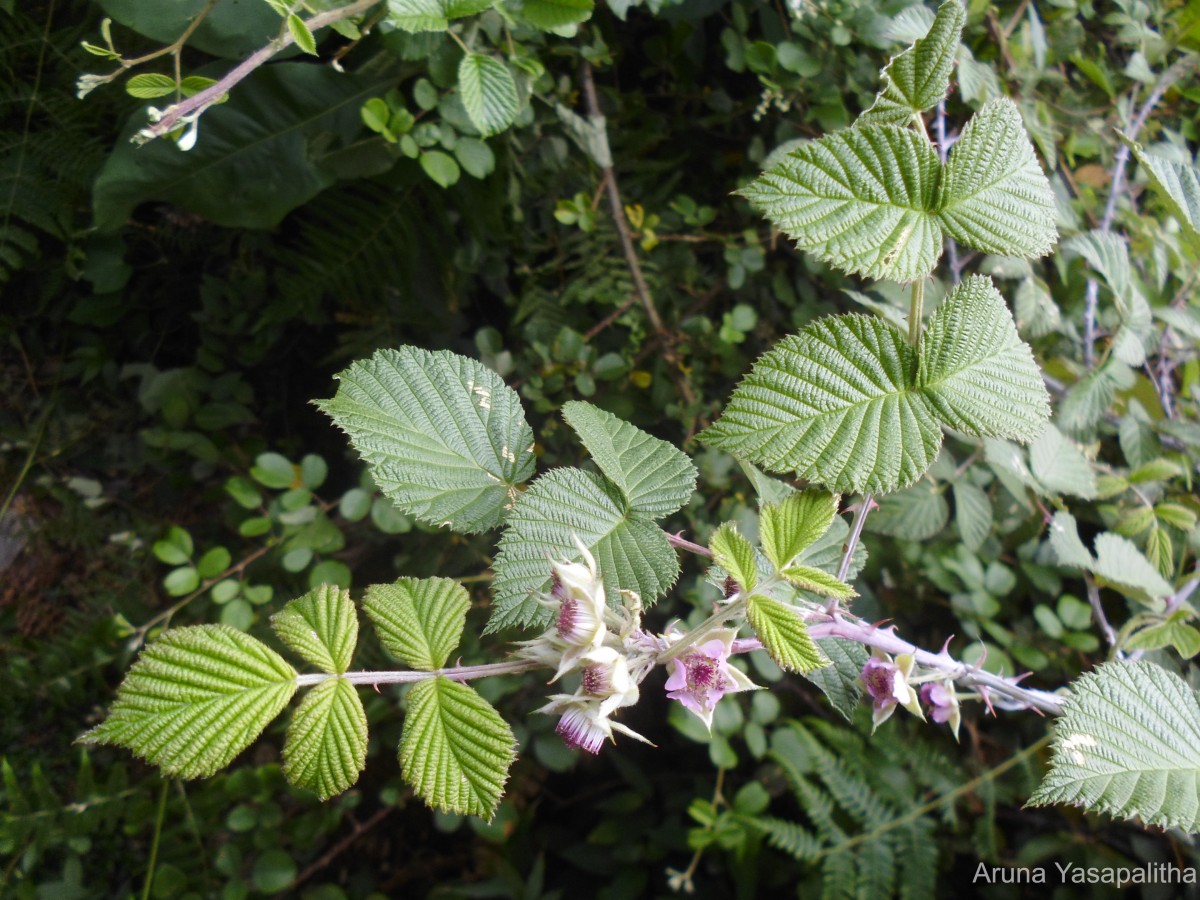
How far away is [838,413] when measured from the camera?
47cm

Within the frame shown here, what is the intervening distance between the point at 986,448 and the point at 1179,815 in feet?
1.48

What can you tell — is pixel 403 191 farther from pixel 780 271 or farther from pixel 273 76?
pixel 780 271

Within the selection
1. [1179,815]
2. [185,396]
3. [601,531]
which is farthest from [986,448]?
[185,396]

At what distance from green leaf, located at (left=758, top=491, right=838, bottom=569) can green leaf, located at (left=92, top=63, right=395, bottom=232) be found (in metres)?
0.74

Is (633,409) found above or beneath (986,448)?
beneath

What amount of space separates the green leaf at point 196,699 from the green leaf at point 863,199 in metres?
0.40

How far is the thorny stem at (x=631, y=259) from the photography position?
1051 millimetres

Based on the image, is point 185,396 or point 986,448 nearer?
point 986,448

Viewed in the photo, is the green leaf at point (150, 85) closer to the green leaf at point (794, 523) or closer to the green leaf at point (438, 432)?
the green leaf at point (438, 432)

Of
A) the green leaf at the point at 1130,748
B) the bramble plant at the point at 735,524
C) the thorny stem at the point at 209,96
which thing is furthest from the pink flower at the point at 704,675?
the thorny stem at the point at 209,96

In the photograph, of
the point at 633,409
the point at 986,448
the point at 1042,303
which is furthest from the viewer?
the point at 633,409

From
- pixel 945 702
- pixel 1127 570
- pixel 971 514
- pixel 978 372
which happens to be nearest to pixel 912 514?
pixel 971 514

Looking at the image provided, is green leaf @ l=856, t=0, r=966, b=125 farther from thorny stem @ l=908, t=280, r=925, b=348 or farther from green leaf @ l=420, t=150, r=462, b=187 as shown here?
green leaf @ l=420, t=150, r=462, b=187

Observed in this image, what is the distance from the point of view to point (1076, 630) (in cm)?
121
